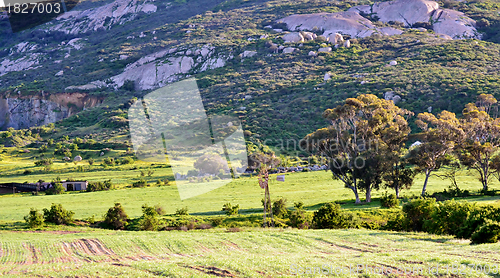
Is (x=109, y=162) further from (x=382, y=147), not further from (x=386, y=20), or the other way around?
(x=386, y=20)

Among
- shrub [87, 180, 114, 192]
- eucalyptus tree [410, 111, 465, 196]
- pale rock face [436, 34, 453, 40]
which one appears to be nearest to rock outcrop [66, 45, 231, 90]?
pale rock face [436, 34, 453, 40]

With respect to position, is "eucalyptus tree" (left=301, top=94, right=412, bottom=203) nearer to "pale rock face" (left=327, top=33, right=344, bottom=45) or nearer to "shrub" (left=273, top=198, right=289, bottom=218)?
"shrub" (left=273, top=198, right=289, bottom=218)

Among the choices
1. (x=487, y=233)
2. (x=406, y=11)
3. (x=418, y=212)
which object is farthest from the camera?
(x=406, y=11)

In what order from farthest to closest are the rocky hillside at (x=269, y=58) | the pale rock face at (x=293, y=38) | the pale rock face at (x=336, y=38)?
the pale rock face at (x=293, y=38) < the pale rock face at (x=336, y=38) < the rocky hillside at (x=269, y=58)

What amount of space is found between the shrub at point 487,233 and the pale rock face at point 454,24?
132 metres

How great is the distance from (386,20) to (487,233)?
477ft

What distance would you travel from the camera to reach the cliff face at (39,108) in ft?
419

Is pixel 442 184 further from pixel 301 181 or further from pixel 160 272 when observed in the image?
pixel 160 272

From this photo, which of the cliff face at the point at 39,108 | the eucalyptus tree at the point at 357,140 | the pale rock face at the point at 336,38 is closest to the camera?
the eucalyptus tree at the point at 357,140

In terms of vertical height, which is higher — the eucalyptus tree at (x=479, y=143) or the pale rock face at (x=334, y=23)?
the pale rock face at (x=334, y=23)

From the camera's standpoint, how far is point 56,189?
167 ft

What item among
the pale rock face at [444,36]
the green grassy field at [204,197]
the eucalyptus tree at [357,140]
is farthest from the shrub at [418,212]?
the pale rock face at [444,36]

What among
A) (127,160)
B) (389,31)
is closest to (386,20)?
(389,31)

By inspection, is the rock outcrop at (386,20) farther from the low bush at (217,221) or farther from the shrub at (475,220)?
the shrub at (475,220)
